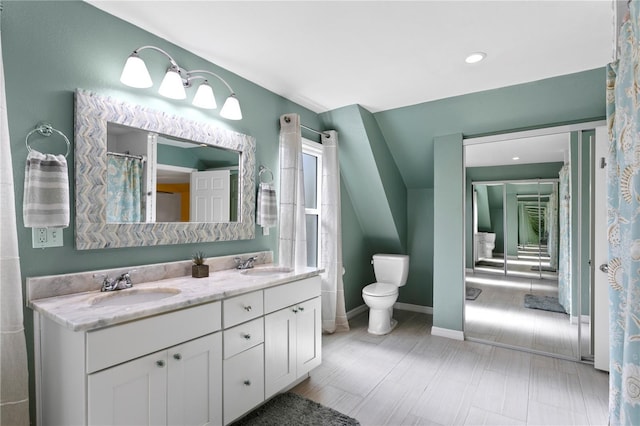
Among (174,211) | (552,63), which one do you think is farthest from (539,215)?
(174,211)

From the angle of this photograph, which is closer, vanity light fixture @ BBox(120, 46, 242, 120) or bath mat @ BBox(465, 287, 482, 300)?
vanity light fixture @ BBox(120, 46, 242, 120)

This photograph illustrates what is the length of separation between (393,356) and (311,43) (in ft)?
8.64

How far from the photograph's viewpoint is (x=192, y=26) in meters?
1.92

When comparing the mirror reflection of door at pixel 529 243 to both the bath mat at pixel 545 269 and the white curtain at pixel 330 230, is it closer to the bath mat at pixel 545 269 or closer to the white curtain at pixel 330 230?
the bath mat at pixel 545 269

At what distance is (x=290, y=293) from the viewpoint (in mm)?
2234

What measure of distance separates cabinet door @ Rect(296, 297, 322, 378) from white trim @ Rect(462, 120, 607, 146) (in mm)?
2234

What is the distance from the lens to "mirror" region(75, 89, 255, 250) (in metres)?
1.69

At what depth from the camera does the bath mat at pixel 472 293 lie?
10.9 ft

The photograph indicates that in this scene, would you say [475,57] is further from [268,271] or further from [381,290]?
[381,290]

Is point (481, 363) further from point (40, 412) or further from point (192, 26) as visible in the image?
point (192, 26)

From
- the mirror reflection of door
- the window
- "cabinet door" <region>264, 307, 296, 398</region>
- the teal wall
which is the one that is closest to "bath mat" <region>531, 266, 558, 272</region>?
the mirror reflection of door

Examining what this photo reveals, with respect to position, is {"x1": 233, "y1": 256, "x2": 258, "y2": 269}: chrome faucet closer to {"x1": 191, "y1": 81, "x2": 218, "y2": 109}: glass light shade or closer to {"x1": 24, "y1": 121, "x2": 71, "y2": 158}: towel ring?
{"x1": 191, "y1": 81, "x2": 218, "y2": 109}: glass light shade

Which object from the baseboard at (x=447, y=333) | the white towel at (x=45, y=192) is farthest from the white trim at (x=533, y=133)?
the white towel at (x=45, y=192)

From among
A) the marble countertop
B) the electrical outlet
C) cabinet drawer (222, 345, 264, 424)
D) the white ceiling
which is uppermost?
the white ceiling
